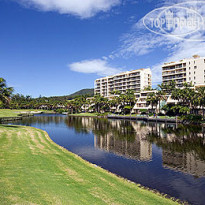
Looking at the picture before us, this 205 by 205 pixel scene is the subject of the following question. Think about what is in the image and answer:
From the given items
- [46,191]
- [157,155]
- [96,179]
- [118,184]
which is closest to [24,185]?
[46,191]

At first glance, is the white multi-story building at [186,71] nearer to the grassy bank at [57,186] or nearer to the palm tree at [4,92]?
the palm tree at [4,92]

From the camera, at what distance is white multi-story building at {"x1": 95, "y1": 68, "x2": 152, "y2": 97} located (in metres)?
146

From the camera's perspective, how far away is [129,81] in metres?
152

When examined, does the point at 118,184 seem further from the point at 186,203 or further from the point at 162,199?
the point at 186,203

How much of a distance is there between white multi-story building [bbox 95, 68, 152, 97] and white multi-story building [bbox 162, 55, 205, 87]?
2325 centimetres

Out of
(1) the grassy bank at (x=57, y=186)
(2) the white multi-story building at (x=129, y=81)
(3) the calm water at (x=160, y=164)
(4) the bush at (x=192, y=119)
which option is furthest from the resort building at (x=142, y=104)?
(1) the grassy bank at (x=57, y=186)

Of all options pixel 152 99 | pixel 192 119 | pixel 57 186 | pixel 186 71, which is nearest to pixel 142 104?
pixel 152 99

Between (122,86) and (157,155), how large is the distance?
13250 centimetres

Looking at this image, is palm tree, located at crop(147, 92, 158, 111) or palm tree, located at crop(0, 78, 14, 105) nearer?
palm tree, located at crop(0, 78, 14, 105)

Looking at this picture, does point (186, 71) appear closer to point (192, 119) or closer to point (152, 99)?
point (152, 99)

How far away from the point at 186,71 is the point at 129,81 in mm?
49758

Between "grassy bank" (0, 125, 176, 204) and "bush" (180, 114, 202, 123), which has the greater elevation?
"bush" (180, 114, 202, 123)

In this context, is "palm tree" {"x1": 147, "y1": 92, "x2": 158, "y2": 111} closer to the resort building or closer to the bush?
the resort building

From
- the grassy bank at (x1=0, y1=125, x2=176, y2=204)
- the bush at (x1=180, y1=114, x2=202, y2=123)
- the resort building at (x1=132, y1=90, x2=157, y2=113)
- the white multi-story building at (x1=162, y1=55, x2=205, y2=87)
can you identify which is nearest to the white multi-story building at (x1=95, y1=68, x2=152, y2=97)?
the white multi-story building at (x1=162, y1=55, x2=205, y2=87)
